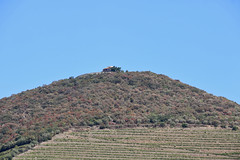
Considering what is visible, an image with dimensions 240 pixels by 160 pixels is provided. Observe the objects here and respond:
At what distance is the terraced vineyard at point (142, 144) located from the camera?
Answer: 55.7 metres

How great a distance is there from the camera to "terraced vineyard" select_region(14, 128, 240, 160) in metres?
55.7

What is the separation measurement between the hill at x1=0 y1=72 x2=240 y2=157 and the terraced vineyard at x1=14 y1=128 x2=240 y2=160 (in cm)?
237

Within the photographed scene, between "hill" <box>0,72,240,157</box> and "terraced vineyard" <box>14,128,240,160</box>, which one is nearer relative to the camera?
"terraced vineyard" <box>14,128,240,160</box>

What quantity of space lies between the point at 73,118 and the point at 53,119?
3.17m

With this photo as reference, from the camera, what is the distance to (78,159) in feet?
178

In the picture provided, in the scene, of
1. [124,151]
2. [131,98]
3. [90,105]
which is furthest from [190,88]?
[124,151]

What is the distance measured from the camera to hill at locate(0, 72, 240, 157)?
220ft

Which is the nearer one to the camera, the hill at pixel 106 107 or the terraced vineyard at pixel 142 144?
the terraced vineyard at pixel 142 144

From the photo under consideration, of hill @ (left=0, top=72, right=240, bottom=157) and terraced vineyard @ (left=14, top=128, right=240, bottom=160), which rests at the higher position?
hill @ (left=0, top=72, right=240, bottom=157)

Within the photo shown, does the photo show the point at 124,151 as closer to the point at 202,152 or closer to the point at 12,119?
the point at 202,152

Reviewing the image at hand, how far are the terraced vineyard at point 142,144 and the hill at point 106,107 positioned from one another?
7.78ft

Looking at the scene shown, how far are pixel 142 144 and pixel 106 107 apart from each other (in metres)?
16.2

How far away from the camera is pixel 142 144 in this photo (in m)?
59.5

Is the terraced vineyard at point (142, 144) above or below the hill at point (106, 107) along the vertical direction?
below
